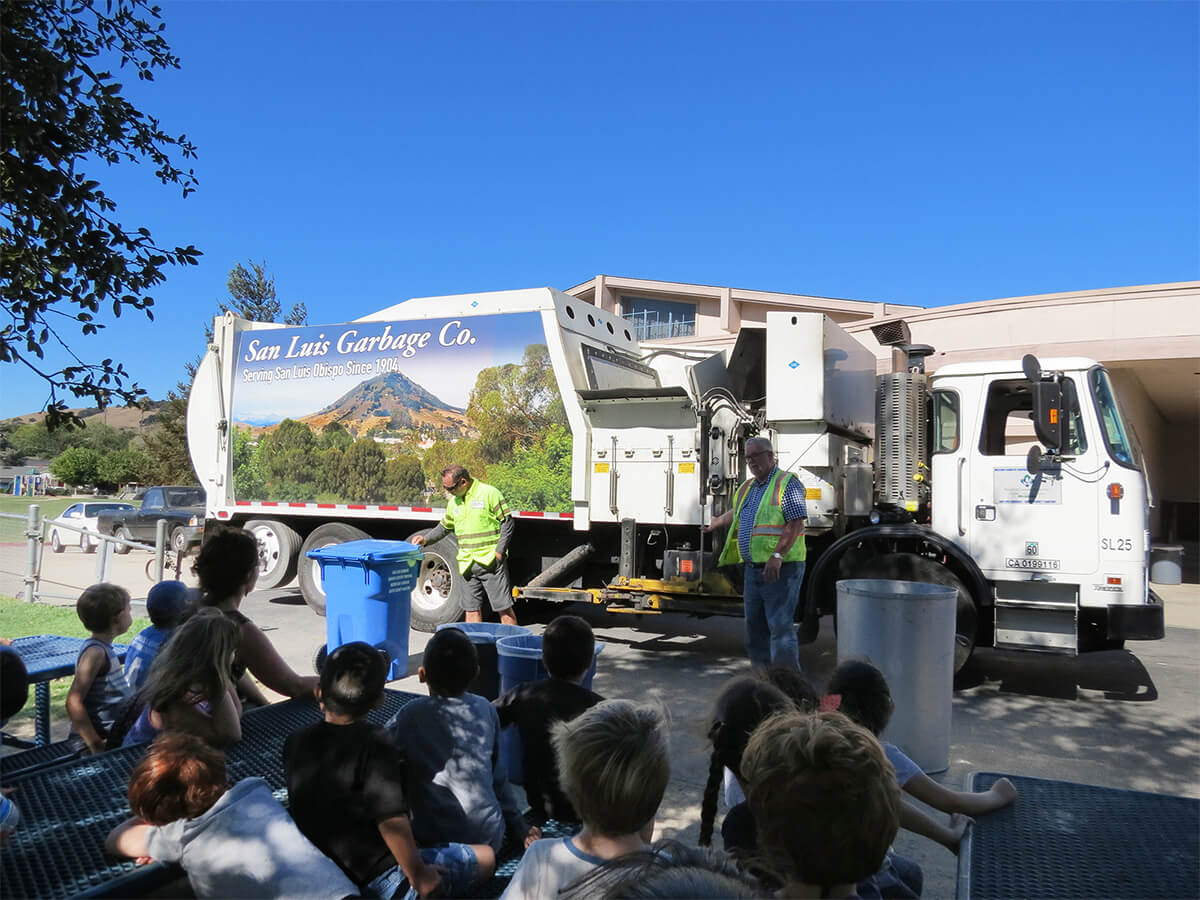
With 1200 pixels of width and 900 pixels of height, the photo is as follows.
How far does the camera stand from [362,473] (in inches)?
360

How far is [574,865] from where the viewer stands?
6.11ft

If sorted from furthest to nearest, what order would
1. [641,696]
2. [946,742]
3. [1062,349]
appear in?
[1062,349], [641,696], [946,742]

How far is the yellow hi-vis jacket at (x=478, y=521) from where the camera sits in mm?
7328

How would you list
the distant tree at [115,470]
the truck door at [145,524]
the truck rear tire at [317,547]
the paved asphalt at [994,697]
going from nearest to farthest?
1. the paved asphalt at [994,697]
2. the truck rear tire at [317,547]
3. the truck door at [145,524]
4. the distant tree at [115,470]

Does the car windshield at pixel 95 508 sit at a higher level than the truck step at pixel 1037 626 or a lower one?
higher

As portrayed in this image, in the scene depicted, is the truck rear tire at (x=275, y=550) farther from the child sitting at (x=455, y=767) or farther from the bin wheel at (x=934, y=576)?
the child sitting at (x=455, y=767)

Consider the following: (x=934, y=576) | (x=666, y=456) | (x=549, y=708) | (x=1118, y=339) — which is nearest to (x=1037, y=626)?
(x=934, y=576)

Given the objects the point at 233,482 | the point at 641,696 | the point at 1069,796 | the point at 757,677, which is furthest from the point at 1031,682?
the point at 233,482

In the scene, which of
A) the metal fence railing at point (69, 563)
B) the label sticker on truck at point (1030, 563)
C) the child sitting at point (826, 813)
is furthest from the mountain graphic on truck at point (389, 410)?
the child sitting at point (826, 813)

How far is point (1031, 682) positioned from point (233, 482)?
869 cm

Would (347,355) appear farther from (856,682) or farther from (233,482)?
(856,682)

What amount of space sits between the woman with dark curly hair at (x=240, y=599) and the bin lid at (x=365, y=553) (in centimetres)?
251

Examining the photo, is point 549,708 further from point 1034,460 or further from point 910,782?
point 1034,460

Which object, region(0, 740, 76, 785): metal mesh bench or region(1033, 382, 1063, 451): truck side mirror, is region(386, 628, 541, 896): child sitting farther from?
region(1033, 382, 1063, 451): truck side mirror
